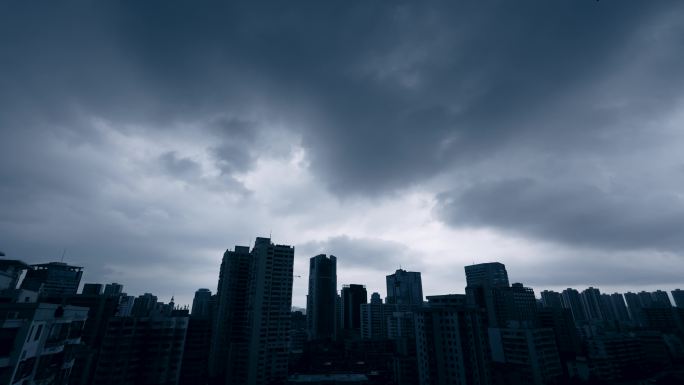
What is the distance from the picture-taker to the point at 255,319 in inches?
4277

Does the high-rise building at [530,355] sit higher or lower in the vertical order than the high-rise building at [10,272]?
lower

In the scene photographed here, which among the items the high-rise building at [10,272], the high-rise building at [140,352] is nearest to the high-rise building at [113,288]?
the high-rise building at [140,352]

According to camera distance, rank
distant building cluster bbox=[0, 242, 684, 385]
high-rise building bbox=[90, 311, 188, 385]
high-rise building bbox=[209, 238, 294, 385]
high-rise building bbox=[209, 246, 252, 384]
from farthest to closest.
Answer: high-rise building bbox=[209, 246, 252, 384] → high-rise building bbox=[209, 238, 294, 385] → high-rise building bbox=[90, 311, 188, 385] → distant building cluster bbox=[0, 242, 684, 385]

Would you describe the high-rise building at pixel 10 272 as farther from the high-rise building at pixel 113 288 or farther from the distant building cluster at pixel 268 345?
the high-rise building at pixel 113 288

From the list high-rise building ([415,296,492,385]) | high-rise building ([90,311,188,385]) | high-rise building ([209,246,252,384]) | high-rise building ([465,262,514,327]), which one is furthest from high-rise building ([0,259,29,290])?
high-rise building ([465,262,514,327])

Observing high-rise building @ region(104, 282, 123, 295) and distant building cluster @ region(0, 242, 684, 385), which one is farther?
high-rise building @ region(104, 282, 123, 295)

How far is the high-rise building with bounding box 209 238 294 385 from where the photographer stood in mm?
103750

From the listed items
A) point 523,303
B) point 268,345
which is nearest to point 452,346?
point 268,345

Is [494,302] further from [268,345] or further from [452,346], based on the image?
[268,345]

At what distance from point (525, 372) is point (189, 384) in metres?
109

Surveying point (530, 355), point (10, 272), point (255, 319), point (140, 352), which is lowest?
point (530, 355)

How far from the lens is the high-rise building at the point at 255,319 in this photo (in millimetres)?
103750

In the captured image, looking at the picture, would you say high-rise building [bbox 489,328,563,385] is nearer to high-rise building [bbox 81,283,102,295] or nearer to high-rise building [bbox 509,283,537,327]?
high-rise building [bbox 509,283,537,327]

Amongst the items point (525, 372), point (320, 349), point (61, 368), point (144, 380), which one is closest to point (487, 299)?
point (525, 372)
